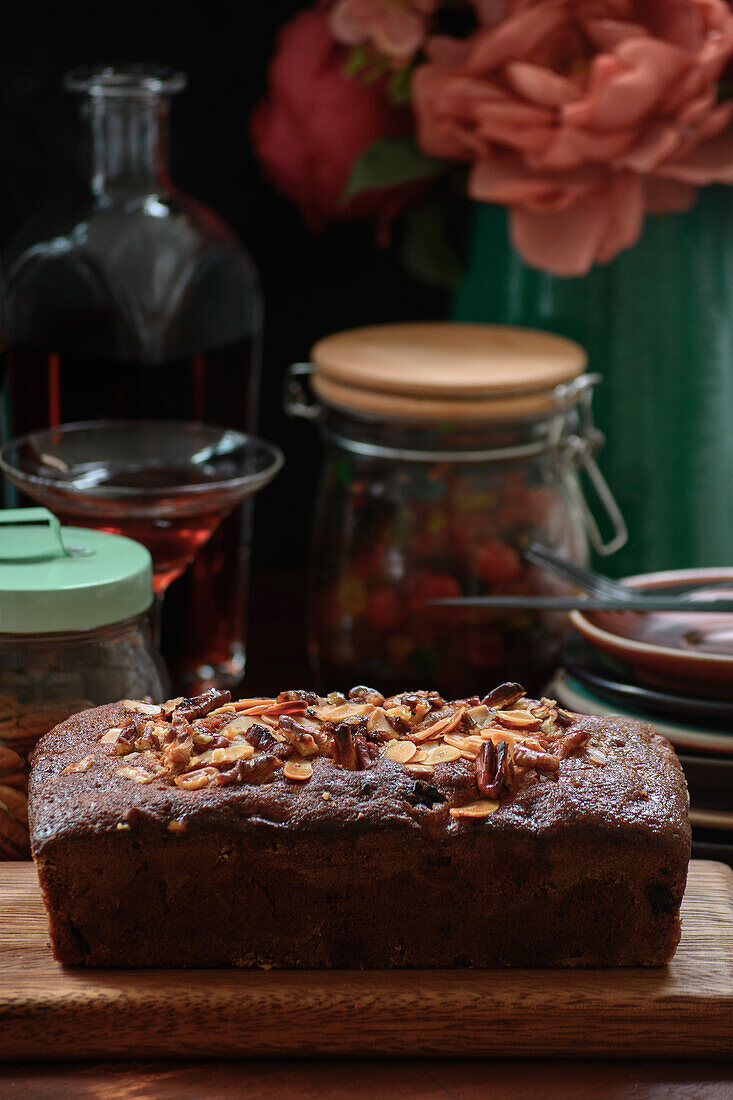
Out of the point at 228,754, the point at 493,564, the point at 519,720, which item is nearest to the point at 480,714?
the point at 519,720

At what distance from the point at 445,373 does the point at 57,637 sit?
314mm

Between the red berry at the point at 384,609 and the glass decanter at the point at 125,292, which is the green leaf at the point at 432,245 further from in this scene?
the red berry at the point at 384,609

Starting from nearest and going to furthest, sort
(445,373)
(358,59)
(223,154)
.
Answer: (445,373) < (358,59) < (223,154)

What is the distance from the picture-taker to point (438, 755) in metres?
0.59

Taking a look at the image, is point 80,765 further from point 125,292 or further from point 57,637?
point 125,292

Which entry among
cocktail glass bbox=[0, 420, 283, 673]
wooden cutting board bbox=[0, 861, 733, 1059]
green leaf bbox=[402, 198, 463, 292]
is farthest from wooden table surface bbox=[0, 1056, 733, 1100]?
green leaf bbox=[402, 198, 463, 292]

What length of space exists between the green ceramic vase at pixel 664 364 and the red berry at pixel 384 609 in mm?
236

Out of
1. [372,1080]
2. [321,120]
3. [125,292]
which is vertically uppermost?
[321,120]

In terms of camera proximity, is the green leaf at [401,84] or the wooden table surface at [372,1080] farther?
the green leaf at [401,84]

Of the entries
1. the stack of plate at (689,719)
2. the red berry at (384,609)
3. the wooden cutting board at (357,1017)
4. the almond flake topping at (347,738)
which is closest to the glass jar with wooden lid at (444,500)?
the red berry at (384,609)

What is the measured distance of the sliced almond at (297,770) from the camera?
1.89ft

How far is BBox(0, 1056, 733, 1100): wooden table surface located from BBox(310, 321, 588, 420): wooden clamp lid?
412 millimetres

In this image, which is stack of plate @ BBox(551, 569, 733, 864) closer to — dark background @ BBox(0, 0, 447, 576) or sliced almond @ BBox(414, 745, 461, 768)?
sliced almond @ BBox(414, 745, 461, 768)

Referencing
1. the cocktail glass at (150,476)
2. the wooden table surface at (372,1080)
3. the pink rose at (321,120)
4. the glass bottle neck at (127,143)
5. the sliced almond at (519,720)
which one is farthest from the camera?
the pink rose at (321,120)
